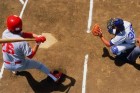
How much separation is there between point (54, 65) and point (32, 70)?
2.39 feet

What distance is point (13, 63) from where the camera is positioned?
8523mm

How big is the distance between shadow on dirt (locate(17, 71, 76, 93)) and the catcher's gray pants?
6.38 feet

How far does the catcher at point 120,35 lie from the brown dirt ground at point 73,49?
0.57 m

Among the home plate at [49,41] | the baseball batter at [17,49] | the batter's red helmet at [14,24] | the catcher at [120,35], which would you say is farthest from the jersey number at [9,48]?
the catcher at [120,35]

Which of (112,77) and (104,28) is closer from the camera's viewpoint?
(112,77)

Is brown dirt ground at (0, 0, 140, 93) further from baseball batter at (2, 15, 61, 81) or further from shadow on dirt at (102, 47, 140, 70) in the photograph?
baseball batter at (2, 15, 61, 81)

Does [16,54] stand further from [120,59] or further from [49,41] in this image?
[120,59]

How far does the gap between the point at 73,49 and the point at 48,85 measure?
64.0 inches

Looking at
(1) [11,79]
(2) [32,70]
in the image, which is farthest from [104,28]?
(1) [11,79]

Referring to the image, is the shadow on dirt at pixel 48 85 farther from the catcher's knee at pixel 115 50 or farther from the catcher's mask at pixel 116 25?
the catcher's mask at pixel 116 25

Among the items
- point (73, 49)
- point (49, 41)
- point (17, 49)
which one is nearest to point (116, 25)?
point (73, 49)

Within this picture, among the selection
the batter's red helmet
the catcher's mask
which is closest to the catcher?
the catcher's mask

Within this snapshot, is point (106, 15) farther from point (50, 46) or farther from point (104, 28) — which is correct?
point (50, 46)

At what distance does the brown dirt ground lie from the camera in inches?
371
